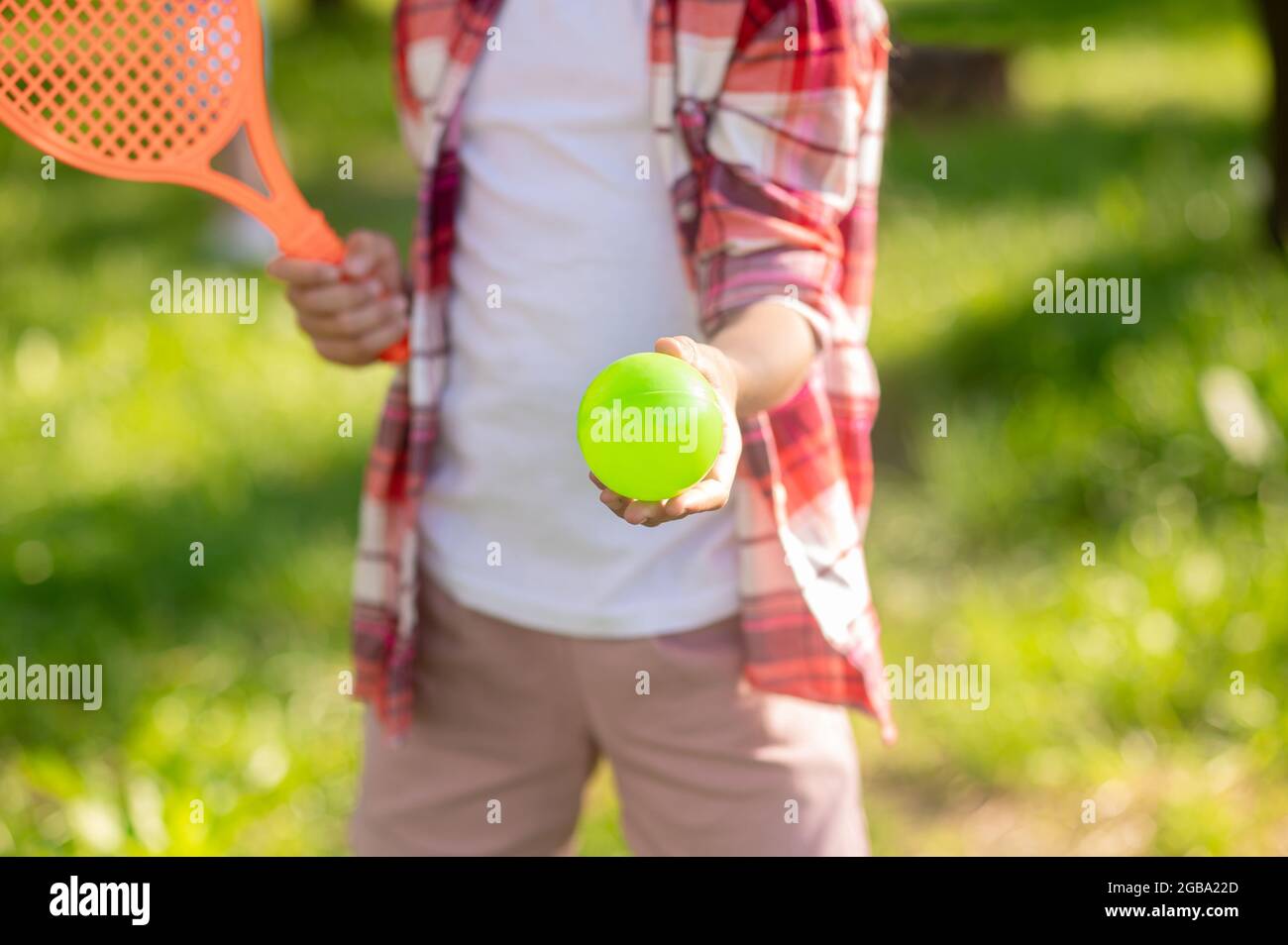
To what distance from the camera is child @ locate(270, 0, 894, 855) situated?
137 centimetres

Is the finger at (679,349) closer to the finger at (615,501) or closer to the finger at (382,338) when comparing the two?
the finger at (615,501)

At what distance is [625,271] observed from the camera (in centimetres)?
145

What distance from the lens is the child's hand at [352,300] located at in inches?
59.7

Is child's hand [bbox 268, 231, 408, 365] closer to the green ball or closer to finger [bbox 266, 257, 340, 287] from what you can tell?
finger [bbox 266, 257, 340, 287]

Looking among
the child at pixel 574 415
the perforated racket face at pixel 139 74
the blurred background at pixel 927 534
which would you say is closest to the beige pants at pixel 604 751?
the child at pixel 574 415

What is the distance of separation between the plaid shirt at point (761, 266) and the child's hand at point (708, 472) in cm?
15

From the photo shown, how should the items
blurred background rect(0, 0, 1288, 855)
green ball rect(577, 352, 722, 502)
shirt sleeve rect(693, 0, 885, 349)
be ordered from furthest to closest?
blurred background rect(0, 0, 1288, 855), shirt sleeve rect(693, 0, 885, 349), green ball rect(577, 352, 722, 502)

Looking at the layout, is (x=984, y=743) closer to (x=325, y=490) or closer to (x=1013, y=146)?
(x=325, y=490)

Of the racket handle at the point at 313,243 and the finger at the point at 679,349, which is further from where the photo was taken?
the racket handle at the point at 313,243

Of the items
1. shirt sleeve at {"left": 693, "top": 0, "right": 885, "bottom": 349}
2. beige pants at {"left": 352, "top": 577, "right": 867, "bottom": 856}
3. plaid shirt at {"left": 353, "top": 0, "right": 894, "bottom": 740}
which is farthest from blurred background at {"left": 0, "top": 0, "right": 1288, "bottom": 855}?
shirt sleeve at {"left": 693, "top": 0, "right": 885, "bottom": 349}

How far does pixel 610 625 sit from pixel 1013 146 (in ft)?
16.5

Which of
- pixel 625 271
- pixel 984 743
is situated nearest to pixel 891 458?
pixel 984 743

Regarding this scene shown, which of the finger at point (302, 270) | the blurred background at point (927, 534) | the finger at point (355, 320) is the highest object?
the finger at point (302, 270)

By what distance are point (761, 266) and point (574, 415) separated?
245mm
